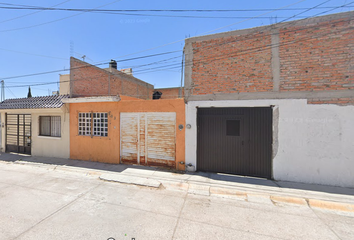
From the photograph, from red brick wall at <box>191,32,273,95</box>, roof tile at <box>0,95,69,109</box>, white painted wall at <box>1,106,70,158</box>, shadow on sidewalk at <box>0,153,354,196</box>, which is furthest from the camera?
white painted wall at <box>1,106,70,158</box>

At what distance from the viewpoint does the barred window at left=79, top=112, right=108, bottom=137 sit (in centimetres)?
719

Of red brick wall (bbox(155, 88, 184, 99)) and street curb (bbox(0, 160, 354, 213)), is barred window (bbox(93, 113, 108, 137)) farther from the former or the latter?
red brick wall (bbox(155, 88, 184, 99))

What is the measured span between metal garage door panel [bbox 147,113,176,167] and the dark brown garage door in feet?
3.62

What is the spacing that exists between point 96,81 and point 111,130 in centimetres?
421

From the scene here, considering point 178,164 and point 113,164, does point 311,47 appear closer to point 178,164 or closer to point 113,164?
point 178,164

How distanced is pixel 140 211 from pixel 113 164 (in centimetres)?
401

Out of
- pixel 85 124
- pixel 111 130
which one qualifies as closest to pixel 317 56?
pixel 111 130

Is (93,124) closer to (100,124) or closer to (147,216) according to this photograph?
(100,124)

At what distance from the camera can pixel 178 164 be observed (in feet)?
19.8

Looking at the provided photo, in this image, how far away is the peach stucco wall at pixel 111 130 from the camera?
6.04 m

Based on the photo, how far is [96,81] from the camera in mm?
9336

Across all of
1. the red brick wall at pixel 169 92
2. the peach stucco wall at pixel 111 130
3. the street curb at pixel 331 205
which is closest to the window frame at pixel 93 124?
the peach stucco wall at pixel 111 130

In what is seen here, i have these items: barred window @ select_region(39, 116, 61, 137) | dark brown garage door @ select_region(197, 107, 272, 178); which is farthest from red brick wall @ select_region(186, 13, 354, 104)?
barred window @ select_region(39, 116, 61, 137)

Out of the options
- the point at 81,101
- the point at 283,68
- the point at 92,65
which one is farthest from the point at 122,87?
the point at 283,68
